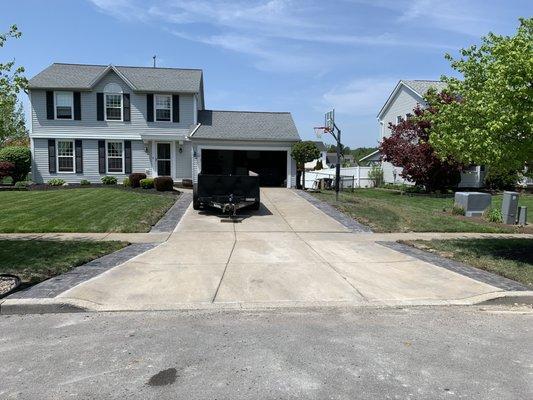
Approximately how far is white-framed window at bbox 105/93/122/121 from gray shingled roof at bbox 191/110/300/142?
4.60 m

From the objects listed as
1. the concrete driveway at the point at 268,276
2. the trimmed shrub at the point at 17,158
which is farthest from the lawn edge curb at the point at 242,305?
the trimmed shrub at the point at 17,158

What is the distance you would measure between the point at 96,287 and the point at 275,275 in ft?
9.60

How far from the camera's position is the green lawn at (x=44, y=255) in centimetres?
779

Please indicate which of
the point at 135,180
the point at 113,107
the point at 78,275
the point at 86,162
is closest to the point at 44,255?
the point at 78,275

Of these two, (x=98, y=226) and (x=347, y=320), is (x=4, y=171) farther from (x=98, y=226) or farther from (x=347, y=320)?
(x=347, y=320)

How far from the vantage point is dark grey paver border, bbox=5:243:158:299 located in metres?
6.63

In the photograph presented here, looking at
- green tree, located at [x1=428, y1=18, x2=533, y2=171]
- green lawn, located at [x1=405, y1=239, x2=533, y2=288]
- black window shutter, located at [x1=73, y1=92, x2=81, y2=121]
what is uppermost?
black window shutter, located at [x1=73, y1=92, x2=81, y2=121]

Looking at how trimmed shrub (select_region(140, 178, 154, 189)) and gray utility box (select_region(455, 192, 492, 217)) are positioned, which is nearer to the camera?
A: gray utility box (select_region(455, 192, 492, 217))

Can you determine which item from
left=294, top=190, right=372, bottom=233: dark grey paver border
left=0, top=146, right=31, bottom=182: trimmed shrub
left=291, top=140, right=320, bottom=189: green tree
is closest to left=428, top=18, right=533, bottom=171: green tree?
left=294, top=190, right=372, bottom=233: dark grey paver border

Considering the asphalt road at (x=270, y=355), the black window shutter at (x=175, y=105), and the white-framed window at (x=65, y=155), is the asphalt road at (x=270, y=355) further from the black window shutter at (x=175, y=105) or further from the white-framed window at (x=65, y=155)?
the white-framed window at (x=65, y=155)

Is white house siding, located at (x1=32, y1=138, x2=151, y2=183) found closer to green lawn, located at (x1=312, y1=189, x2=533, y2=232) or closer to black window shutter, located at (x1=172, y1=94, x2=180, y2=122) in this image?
black window shutter, located at (x1=172, y1=94, x2=180, y2=122)

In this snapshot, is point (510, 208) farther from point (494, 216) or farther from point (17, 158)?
point (17, 158)

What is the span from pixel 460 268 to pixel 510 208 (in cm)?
814

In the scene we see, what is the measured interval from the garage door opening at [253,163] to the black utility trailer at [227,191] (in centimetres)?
1104
